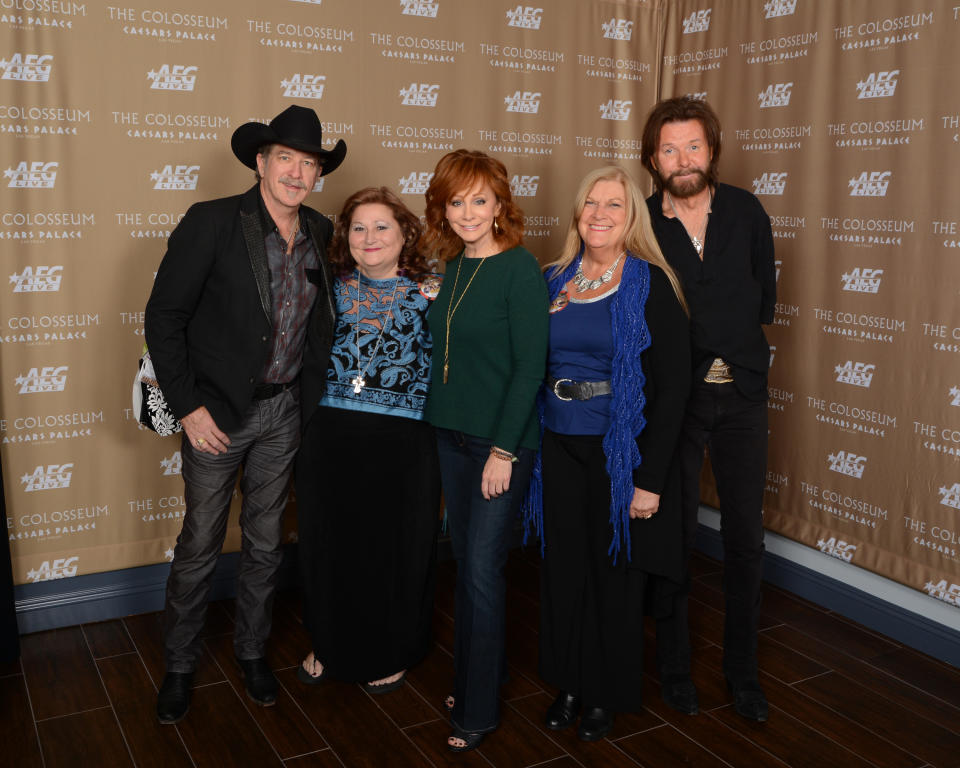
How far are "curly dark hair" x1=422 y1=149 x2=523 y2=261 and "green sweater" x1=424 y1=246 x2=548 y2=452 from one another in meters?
0.07

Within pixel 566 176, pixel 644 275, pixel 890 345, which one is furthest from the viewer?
pixel 566 176

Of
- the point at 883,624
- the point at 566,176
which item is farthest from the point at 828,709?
the point at 566,176

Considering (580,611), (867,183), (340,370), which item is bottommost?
(580,611)

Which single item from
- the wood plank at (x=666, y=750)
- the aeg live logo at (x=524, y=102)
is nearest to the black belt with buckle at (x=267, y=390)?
the wood plank at (x=666, y=750)

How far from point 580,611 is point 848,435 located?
4.83 feet

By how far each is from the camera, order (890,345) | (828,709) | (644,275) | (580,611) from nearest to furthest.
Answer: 1. (644,275)
2. (580,611)
3. (828,709)
4. (890,345)

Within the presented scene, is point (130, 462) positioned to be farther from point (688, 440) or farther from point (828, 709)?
point (828, 709)

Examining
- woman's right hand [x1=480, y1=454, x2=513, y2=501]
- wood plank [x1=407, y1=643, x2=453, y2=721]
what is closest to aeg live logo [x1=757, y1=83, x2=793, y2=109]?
woman's right hand [x1=480, y1=454, x2=513, y2=501]

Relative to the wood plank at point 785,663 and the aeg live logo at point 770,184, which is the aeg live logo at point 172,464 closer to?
the wood plank at point 785,663

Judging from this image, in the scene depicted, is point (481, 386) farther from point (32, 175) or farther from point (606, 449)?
point (32, 175)

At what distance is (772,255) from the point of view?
2811 mm

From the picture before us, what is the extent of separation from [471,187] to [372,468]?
0.92 metres

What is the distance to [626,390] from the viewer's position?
7.71ft

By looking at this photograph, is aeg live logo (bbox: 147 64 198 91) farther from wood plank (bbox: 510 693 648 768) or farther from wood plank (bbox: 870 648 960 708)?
wood plank (bbox: 870 648 960 708)
